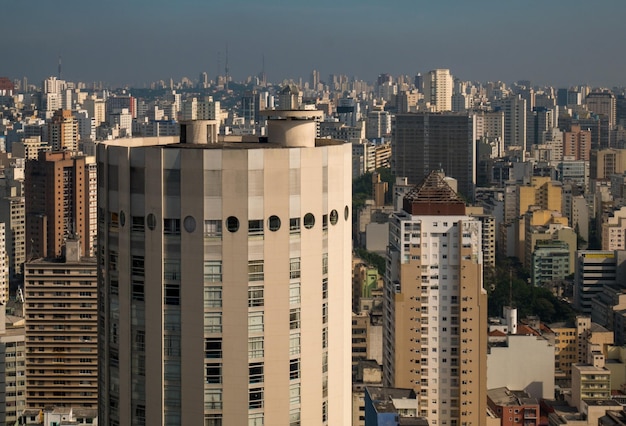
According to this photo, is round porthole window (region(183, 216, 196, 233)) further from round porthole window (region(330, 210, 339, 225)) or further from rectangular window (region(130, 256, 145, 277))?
round porthole window (region(330, 210, 339, 225))

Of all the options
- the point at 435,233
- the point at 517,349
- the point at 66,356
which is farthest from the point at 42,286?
the point at 517,349

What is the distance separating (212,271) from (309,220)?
0.84 feet

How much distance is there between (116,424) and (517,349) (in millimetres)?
9482

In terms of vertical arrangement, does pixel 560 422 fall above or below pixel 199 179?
below

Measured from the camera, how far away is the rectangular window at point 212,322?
2.84 meters

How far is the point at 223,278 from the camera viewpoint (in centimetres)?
283

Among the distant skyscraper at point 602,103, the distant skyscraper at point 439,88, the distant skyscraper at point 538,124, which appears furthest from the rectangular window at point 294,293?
the distant skyscraper at point 439,88

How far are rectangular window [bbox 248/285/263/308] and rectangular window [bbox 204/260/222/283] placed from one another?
0.08 m

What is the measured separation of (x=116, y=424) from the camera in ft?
9.84

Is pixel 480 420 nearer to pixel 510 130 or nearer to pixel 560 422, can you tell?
pixel 560 422

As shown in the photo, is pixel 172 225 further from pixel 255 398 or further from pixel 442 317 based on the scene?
pixel 442 317

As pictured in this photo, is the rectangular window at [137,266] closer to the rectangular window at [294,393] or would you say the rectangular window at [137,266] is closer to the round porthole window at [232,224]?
the round porthole window at [232,224]

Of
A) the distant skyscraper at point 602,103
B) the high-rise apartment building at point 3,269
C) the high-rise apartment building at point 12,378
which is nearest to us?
the high-rise apartment building at point 12,378

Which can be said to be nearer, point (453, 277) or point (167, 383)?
point (167, 383)
